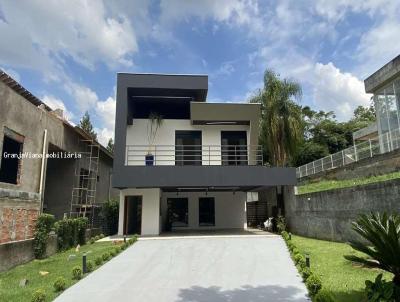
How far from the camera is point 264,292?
750 centimetres

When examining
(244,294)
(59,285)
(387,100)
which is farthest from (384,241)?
(387,100)

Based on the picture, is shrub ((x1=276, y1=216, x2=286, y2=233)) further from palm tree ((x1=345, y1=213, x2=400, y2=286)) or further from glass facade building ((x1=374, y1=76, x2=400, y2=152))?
palm tree ((x1=345, y1=213, x2=400, y2=286))

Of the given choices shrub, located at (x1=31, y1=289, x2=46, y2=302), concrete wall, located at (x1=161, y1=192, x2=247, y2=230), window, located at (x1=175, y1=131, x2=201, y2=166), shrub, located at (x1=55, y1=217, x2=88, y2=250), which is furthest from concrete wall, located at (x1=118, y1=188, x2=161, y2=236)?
shrub, located at (x1=31, y1=289, x2=46, y2=302)

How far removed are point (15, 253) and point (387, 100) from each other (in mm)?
17962

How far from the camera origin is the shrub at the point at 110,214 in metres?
21.0

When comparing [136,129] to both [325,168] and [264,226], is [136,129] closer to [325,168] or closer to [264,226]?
[264,226]

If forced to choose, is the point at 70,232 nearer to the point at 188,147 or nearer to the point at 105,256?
the point at 105,256

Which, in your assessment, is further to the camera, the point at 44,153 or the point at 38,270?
the point at 44,153

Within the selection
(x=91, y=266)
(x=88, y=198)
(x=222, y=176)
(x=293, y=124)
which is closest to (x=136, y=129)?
(x=88, y=198)

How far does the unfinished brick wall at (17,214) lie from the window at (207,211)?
11.0m

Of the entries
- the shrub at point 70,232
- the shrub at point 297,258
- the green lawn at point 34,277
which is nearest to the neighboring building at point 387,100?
the shrub at point 297,258

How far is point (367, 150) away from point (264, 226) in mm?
7372

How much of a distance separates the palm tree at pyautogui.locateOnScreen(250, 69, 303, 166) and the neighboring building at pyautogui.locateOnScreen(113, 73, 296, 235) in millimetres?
1480

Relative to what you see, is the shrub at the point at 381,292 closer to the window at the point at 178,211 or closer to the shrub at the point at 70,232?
the shrub at the point at 70,232
